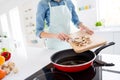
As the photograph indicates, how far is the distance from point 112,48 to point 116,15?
566mm

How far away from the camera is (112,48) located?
2004mm

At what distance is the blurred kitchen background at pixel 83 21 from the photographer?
1.98 m

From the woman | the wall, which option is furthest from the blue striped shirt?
the wall

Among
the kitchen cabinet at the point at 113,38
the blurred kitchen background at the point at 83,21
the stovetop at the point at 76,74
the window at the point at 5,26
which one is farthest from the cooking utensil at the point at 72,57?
the window at the point at 5,26

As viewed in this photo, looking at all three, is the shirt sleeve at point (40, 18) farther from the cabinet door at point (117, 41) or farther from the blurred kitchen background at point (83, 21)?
the cabinet door at point (117, 41)

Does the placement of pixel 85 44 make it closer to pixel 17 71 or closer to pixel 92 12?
pixel 17 71

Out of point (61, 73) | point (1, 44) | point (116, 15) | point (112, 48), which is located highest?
point (116, 15)

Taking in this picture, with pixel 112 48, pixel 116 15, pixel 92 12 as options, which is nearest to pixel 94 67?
pixel 112 48

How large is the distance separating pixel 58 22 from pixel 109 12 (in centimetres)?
137

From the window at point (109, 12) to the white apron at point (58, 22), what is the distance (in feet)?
3.97

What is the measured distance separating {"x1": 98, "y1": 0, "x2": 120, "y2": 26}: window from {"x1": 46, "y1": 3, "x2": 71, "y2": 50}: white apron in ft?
3.97

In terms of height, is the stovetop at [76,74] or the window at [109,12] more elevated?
the window at [109,12]

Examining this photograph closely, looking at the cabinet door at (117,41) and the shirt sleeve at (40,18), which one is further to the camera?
the cabinet door at (117,41)

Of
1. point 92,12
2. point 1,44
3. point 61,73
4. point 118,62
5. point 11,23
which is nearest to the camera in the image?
point 61,73
